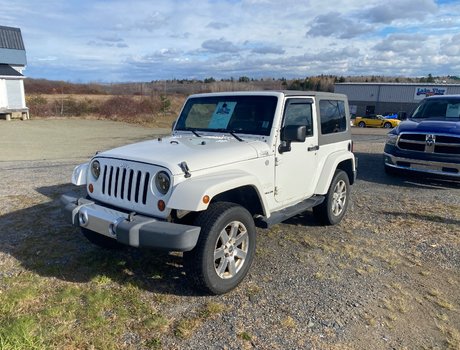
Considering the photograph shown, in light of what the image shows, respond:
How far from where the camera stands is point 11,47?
2894cm

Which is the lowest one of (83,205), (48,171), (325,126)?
(48,171)

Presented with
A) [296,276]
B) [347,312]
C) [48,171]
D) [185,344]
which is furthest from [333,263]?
[48,171]

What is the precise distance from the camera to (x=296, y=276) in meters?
4.00

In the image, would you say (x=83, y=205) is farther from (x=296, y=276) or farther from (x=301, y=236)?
(x=301, y=236)

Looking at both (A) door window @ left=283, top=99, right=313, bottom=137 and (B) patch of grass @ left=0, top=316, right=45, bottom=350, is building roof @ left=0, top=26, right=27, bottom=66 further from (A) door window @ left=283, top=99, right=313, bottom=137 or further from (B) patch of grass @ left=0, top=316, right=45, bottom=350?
(B) patch of grass @ left=0, top=316, right=45, bottom=350

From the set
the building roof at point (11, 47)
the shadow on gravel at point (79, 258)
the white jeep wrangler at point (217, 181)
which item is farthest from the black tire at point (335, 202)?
the building roof at point (11, 47)


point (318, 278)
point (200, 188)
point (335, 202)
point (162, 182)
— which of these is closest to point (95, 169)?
point (162, 182)

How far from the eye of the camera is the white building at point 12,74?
88.7ft

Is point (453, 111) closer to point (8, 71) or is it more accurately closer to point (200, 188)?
point (200, 188)

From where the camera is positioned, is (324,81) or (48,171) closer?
(48,171)

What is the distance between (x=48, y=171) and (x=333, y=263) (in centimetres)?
769

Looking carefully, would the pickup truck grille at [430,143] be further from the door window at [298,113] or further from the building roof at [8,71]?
the building roof at [8,71]

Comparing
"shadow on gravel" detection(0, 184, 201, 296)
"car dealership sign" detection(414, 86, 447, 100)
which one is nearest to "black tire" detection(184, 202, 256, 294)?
"shadow on gravel" detection(0, 184, 201, 296)

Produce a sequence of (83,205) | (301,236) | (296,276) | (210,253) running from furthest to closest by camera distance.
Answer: (301,236)
(296,276)
(83,205)
(210,253)
